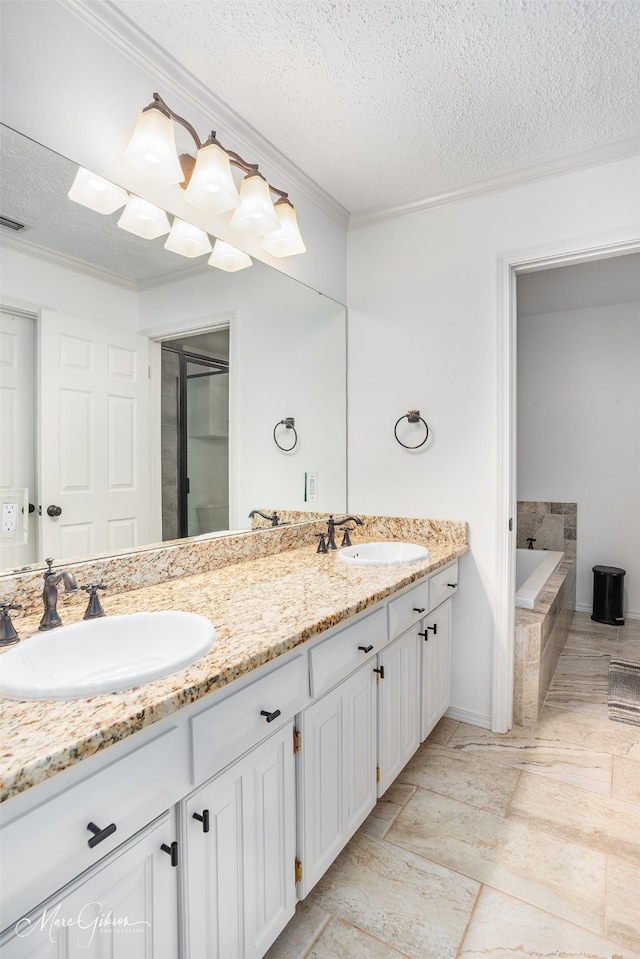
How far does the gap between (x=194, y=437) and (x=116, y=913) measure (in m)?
1.30

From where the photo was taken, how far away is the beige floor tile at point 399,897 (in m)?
1.35

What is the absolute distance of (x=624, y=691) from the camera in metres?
2.77

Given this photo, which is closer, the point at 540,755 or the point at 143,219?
the point at 143,219

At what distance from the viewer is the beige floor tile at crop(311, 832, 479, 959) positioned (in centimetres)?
135

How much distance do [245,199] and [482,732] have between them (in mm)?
2452

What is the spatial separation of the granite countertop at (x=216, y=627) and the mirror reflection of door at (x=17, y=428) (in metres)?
0.20

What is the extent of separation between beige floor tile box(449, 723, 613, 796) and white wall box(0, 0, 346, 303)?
236 centimetres

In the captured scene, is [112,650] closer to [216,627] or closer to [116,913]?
[216,627]

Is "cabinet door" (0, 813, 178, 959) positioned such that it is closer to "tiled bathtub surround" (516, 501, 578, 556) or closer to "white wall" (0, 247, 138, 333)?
"white wall" (0, 247, 138, 333)

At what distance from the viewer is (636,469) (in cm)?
394

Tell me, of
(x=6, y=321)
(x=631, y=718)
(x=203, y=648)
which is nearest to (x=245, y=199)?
(x=6, y=321)

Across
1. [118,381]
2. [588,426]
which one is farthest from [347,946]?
Answer: [588,426]

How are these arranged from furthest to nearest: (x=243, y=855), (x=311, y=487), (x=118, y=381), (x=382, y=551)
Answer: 1. (x=311, y=487)
2. (x=382, y=551)
3. (x=118, y=381)
4. (x=243, y=855)

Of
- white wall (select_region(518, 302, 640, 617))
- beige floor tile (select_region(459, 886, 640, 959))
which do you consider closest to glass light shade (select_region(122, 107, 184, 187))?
beige floor tile (select_region(459, 886, 640, 959))
